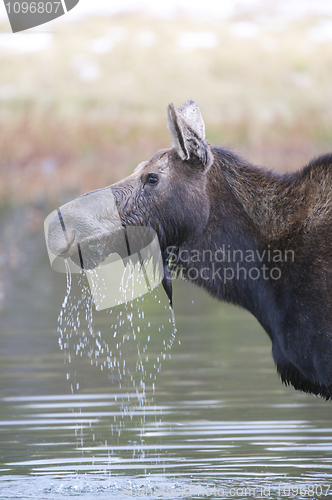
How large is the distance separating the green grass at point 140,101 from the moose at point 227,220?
0.48 meters

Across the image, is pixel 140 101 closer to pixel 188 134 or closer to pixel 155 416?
pixel 155 416

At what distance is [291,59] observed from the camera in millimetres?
63938

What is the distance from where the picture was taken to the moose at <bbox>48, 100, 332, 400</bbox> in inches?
185

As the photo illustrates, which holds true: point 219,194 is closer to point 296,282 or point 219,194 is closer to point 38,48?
point 296,282

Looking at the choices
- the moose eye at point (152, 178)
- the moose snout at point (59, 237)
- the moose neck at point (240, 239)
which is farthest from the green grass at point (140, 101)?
the moose snout at point (59, 237)

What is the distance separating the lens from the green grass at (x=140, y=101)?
3412 cm

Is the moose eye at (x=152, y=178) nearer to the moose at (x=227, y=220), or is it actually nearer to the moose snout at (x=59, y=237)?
the moose at (x=227, y=220)

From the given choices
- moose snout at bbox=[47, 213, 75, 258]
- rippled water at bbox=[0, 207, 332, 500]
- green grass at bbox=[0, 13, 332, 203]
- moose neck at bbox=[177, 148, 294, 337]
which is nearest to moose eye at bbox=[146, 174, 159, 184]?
moose neck at bbox=[177, 148, 294, 337]

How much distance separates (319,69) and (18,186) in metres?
38.1

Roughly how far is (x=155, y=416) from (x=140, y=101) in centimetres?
4532

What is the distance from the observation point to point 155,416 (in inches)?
257

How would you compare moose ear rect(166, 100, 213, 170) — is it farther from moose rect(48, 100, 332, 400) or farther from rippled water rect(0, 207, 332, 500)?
rippled water rect(0, 207, 332, 500)

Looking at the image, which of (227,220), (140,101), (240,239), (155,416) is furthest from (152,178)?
(140,101)

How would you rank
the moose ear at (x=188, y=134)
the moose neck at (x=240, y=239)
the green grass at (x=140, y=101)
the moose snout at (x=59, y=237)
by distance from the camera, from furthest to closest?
the green grass at (x=140, y=101) → the moose neck at (x=240, y=239) → the moose snout at (x=59, y=237) → the moose ear at (x=188, y=134)
